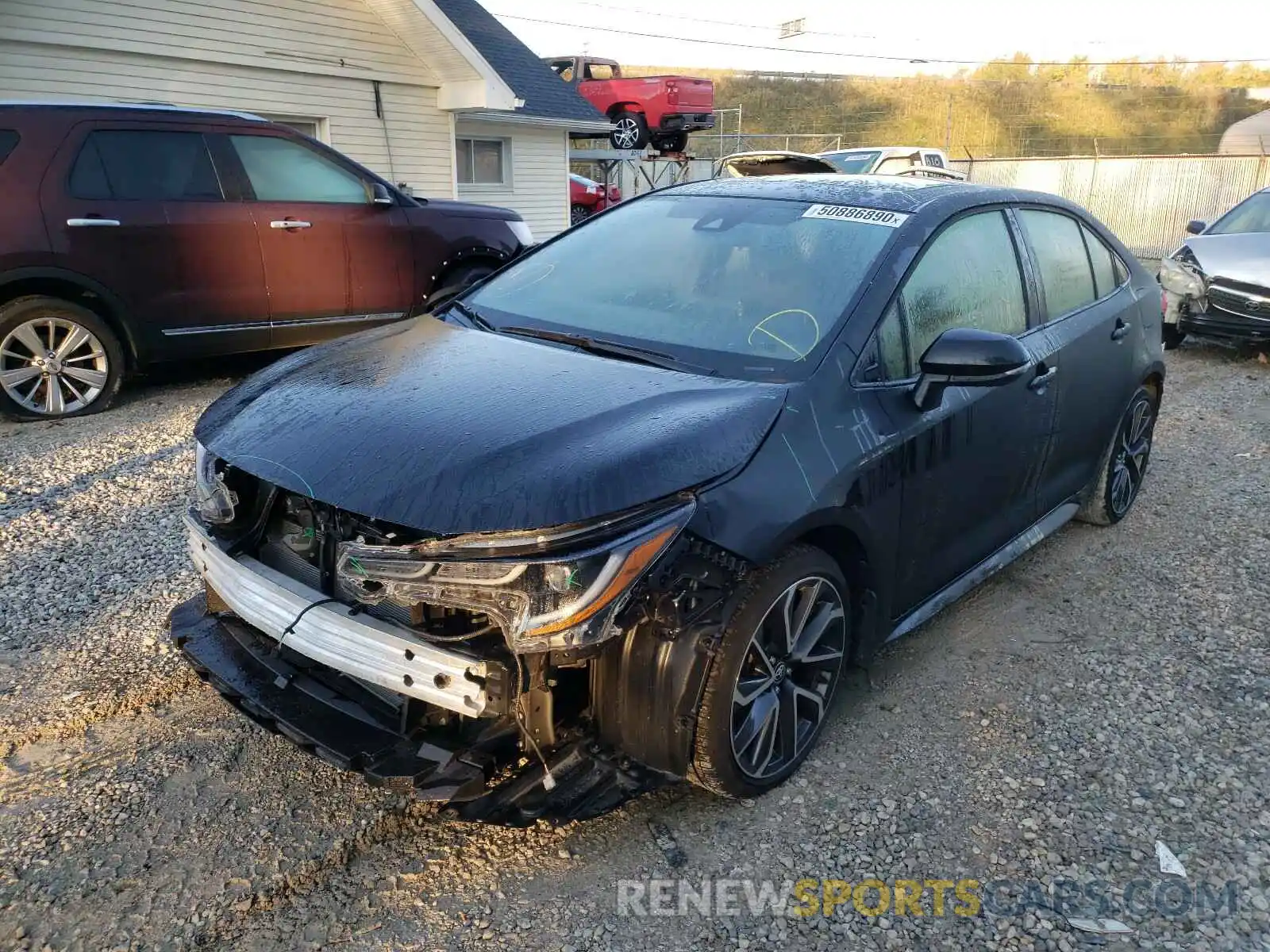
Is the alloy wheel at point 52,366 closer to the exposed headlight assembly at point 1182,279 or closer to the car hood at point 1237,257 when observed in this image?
the exposed headlight assembly at point 1182,279

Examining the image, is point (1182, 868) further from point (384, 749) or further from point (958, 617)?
point (384, 749)

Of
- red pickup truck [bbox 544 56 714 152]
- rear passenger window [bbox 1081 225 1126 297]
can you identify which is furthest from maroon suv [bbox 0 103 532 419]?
red pickup truck [bbox 544 56 714 152]

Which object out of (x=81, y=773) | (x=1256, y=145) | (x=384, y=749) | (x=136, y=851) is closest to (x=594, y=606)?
(x=384, y=749)

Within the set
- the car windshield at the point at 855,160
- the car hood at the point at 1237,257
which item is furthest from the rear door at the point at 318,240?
the car windshield at the point at 855,160

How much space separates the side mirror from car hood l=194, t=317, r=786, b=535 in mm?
568

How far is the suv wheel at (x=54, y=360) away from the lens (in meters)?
6.21

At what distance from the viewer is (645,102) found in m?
23.0

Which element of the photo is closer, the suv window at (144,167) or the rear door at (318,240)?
the suv window at (144,167)

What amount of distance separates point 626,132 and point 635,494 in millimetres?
22720

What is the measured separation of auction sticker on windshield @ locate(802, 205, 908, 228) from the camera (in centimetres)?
333

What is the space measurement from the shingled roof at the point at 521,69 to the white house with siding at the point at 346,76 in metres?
0.04

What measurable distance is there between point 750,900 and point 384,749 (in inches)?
40.0

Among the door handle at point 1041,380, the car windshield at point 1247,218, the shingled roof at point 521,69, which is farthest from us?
the shingled roof at point 521,69

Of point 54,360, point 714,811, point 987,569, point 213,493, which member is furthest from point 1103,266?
point 54,360
